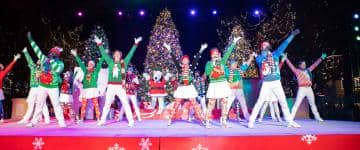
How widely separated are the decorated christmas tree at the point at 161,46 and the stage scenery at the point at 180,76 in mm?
42

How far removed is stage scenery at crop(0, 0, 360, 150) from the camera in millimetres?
6121

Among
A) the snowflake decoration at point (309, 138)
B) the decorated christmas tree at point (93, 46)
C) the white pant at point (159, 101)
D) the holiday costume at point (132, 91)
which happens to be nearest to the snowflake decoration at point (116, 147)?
the snowflake decoration at point (309, 138)

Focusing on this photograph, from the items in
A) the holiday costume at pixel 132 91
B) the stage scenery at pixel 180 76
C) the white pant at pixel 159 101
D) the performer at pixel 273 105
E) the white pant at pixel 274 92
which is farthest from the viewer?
the white pant at pixel 159 101

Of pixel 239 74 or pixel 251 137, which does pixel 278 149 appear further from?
pixel 239 74

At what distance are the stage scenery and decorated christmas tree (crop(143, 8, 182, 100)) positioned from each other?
0.14 feet

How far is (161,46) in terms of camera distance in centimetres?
1324

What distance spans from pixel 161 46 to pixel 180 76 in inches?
212

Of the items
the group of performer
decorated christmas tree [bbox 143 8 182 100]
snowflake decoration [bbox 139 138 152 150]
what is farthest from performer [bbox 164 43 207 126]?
decorated christmas tree [bbox 143 8 182 100]

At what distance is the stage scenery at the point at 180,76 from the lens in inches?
241

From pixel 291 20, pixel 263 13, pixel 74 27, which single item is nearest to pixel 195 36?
pixel 263 13

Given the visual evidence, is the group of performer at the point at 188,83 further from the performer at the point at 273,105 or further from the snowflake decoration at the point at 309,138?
the snowflake decoration at the point at 309,138

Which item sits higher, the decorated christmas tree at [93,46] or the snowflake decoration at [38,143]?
the decorated christmas tree at [93,46]

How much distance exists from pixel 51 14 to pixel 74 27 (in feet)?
3.57

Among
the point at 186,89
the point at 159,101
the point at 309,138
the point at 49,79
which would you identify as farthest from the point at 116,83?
the point at 309,138
